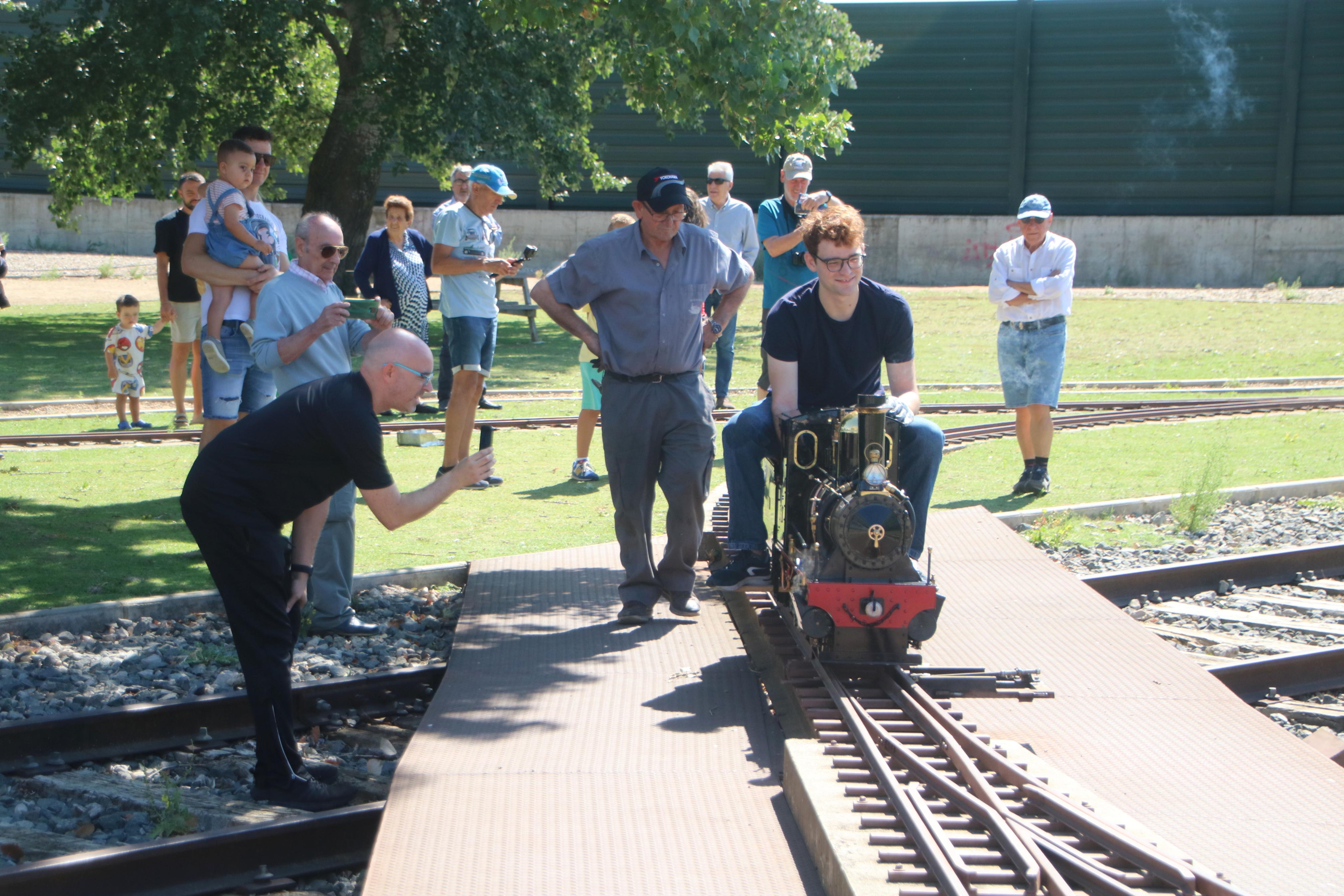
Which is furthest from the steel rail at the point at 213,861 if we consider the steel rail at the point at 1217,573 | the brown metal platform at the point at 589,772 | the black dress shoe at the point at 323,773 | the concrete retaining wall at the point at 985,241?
the concrete retaining wall at the point at 985,241

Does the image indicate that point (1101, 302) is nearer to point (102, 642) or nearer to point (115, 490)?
point (115, 490)

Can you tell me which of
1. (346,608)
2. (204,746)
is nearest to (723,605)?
(346,608)

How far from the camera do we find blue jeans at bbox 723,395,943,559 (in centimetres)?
535

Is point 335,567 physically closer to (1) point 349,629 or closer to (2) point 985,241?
(1) point 349,629

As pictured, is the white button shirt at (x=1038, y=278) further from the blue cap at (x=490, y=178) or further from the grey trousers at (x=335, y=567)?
the grey trousers at (x=335, y=567)

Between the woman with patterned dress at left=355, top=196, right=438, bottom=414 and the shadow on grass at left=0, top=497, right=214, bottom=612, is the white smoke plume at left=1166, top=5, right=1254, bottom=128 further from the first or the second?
the shadow on grass at left=0, top=497, right=214, bottom=612

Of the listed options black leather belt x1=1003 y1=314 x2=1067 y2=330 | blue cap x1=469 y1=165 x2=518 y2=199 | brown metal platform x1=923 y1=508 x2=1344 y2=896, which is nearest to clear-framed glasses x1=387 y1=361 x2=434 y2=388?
brown metal platform x1=923 y1=508 x2=1344 y2=896

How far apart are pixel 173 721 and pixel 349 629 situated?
3.97ft

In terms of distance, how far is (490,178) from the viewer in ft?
27.1

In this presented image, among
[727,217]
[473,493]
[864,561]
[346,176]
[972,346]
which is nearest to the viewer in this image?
[864,561]

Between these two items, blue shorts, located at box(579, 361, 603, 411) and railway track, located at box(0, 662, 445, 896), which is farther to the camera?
blue shorts, located at box(579, 361, 603, 411)

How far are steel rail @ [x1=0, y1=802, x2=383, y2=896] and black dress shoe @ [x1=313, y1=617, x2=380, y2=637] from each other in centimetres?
195

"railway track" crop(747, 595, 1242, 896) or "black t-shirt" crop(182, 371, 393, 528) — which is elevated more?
"black t-shirt" crop(182, 371, 393, 528)

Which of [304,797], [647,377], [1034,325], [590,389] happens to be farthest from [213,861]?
[1034,325]
